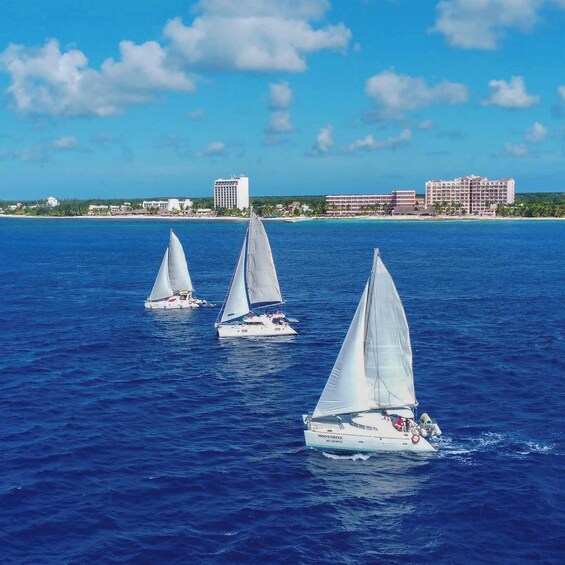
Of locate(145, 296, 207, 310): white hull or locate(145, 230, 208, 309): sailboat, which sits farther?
locate(145, 230, 208, 309): sailboat

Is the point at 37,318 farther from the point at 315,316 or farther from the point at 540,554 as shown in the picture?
the point at 540,554

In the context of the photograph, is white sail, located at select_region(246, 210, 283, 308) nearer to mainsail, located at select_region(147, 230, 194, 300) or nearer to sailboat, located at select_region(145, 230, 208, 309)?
sailboat, located at select_region(145, 230, 208, 309)

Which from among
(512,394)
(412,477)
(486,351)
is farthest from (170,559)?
(486,351)

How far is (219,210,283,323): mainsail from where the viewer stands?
88769 millimetres

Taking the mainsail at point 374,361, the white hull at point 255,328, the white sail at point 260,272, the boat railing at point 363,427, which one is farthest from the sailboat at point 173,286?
the boat railing at point 363,427

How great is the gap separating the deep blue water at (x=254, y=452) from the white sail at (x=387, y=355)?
493cm

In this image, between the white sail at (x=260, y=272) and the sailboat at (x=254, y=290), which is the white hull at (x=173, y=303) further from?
the white sail at (x=260, y=272)

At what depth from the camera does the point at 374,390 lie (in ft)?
170

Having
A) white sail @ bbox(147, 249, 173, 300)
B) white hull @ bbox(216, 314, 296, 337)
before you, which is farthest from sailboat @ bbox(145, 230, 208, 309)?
white hull @ bbox(216, 314, 296, 337)

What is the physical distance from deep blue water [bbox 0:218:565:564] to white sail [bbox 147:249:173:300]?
9.32 m

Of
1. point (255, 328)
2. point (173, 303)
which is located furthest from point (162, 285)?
point (255, 328)

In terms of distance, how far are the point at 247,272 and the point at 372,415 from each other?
40435 mm

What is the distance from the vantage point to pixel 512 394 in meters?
62.1

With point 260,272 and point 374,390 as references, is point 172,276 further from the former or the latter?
point 374,390
